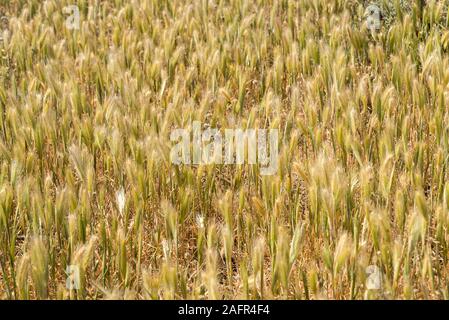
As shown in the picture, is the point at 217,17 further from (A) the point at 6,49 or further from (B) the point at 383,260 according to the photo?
(B) the point at 383,260

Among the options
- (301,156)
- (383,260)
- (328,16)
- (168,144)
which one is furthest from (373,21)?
(383,260)

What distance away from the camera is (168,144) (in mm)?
2346

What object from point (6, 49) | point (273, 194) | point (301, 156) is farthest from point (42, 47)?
point (273, 194)

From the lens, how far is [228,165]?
2.52 metres

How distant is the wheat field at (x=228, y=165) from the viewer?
1.85m

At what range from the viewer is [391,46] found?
3.38 m

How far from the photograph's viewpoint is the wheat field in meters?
1.85

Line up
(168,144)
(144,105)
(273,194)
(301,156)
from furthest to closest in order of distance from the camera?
(301,156), (144,105), (168,144), (273,194)

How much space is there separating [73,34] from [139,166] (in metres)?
1.82

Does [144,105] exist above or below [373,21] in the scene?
below

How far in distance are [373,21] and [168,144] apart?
173 centimetres
